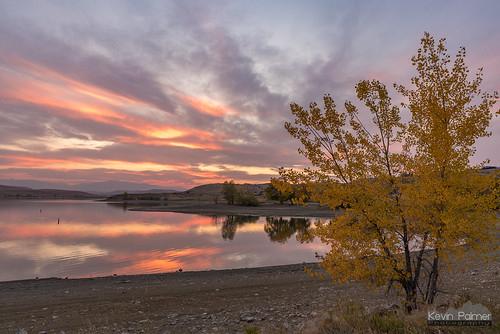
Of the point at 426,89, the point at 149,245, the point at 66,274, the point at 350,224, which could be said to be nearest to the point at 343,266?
the point at 350,224

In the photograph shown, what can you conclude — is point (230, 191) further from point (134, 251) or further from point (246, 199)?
point (134, 251)

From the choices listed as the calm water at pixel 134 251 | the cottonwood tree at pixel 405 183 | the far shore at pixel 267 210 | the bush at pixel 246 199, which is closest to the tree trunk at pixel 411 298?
the cottonwood tree at pixel 405 183

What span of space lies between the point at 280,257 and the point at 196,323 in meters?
19.5

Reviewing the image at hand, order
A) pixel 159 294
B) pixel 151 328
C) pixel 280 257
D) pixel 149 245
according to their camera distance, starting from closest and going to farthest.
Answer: pixel 151 328 → pixel 159 294 → pixel 280 257 → pixel 149 245

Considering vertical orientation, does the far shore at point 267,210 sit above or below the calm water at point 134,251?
above

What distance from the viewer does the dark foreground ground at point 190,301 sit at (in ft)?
39.1

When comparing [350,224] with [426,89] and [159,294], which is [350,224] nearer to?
[426,89]

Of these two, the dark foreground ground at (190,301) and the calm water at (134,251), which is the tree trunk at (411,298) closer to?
the dark foreground ground at (190,301)

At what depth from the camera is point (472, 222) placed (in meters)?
8.65

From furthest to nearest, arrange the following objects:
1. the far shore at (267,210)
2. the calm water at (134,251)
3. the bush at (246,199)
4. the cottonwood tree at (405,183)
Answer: the bush at (246,199) → the far shore at (267,210) → the calm water at (134,251) → the cottonwood tree at (405,183)

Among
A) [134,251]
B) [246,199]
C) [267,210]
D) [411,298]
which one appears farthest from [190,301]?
[246,199]

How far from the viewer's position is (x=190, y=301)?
50.1 ft

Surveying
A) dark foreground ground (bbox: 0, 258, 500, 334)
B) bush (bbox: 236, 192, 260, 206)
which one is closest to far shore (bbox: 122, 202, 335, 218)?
bush (bbox: 236, 192, 260, 206)

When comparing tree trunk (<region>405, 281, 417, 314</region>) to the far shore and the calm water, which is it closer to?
the calm water
